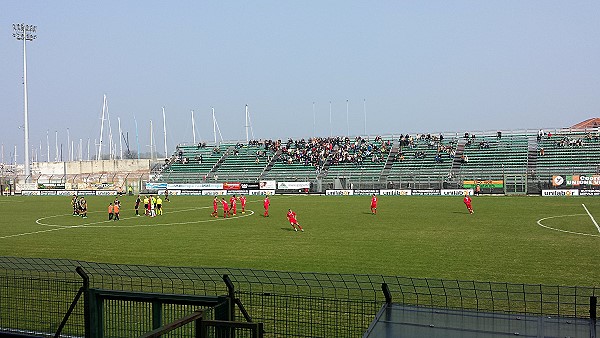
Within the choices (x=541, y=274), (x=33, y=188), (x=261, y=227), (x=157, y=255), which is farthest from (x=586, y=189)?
(x=33, y=188)

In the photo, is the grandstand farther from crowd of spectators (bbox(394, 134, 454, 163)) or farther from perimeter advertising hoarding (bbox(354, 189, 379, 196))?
perimeter advertising hoarding (bbox(354, 189, 379, 196))

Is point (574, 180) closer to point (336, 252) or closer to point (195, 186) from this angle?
point (336, 252)

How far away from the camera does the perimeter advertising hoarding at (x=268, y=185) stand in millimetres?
68062

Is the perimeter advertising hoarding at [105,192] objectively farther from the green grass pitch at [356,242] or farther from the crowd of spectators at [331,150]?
the green grass pitch at [356,242]

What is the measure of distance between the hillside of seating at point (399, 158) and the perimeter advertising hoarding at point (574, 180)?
1.20m

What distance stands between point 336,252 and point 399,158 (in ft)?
176

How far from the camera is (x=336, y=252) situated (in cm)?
1912

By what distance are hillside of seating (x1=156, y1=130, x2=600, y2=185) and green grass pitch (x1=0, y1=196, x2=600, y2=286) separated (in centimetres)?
2789

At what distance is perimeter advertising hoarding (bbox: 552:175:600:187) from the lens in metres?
53.8

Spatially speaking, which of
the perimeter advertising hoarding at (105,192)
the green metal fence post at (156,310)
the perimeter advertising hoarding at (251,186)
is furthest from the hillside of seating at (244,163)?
the green metal fence post at (156,310)

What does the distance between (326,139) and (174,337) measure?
76277 mm

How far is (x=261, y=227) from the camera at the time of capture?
2861 centimetres

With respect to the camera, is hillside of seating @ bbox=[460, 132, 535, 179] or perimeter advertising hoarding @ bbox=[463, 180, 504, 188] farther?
hillside of seating @ bbox=[460, 132, 535, 179]

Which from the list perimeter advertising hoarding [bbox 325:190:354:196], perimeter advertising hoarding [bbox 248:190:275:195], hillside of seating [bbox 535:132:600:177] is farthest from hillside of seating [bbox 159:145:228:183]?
hillside of seating [bbox 535:132:600:177]
